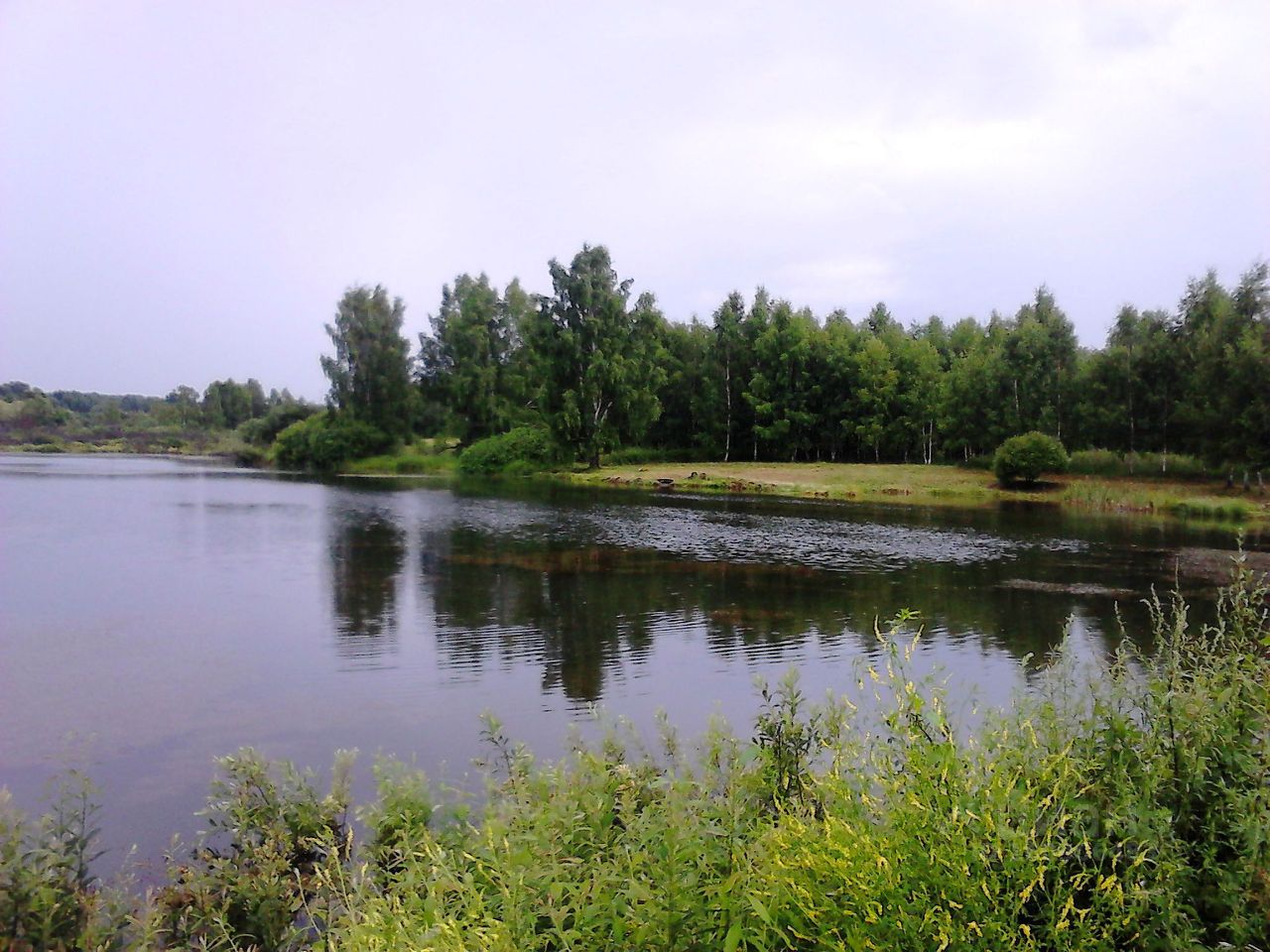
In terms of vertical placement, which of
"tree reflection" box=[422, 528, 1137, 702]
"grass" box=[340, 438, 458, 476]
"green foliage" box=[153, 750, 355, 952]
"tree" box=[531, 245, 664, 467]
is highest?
"tree" box=[531, 245, 664, 467]

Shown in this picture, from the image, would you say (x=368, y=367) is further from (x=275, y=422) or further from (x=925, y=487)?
(x=925, y=487)

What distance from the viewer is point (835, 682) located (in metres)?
10.8

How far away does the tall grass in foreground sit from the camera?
2881 mm

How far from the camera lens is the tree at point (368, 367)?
74.4 meters

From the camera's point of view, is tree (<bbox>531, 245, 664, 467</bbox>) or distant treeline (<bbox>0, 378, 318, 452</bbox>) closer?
tree (<bbox>531, 245, 664, 467</bbox>)

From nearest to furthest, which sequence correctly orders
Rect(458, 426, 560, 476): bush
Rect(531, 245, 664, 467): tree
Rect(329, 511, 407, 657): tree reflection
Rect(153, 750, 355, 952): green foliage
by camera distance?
Rect(153, 750, 355, 952): green foliage, Rect(329, 511, 407, 657): tree reflection, Rect(531, 245, 664, 467): tree, Rect(458, 426, 560, 476): bush

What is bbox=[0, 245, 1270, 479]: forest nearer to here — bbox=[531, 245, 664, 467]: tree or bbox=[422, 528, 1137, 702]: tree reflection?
bbox=[531, 245, 664, 467]: tree

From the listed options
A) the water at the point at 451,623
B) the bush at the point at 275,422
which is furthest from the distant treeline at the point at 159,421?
the water at the point at 451,623

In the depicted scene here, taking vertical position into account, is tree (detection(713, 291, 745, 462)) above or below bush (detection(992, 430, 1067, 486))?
A: above

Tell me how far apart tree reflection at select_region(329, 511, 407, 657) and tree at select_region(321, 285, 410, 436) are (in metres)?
46.5

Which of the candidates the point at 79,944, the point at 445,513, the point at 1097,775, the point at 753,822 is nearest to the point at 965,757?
the point at 1097,775

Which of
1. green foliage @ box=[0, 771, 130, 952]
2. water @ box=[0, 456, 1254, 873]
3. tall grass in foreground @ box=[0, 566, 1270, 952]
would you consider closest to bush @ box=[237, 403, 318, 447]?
water @ box=[0, 456, 1254, 873]

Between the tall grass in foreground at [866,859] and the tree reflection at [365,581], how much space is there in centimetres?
789

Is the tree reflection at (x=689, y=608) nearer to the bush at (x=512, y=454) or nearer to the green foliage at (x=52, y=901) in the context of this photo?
the green foliage at (x=52, y=901)
